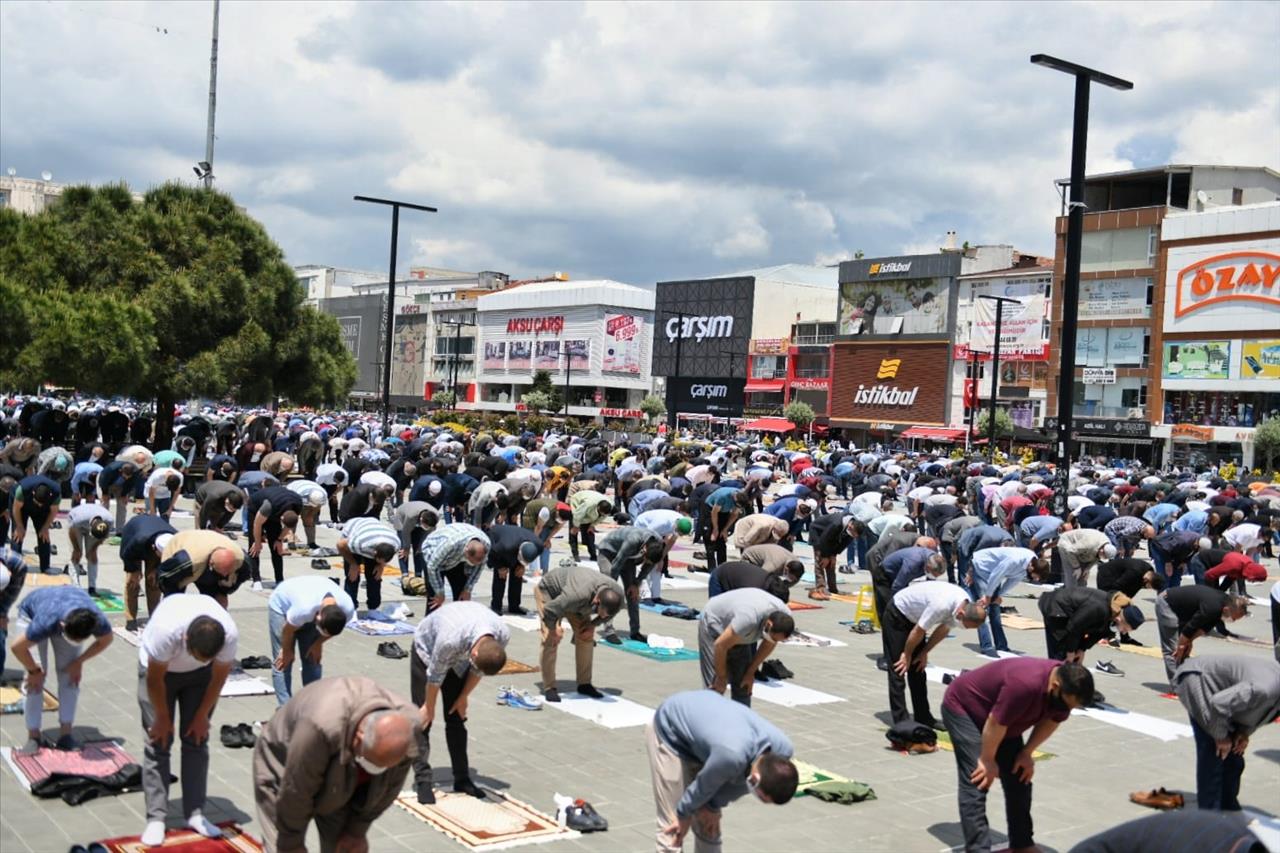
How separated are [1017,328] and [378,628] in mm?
66495

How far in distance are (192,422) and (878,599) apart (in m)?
21.6

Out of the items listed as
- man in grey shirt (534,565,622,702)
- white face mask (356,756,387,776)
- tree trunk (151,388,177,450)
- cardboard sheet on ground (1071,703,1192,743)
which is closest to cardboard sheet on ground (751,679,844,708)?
man in grey shirt (534,565,622,702)

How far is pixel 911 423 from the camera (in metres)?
80.9

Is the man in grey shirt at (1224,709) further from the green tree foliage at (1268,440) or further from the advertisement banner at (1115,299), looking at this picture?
the advertisement banner at (1115,299)

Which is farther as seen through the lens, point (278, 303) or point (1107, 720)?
point (278, 303)

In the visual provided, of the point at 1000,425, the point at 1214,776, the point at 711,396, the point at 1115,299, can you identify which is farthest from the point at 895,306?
the point at 1214,776

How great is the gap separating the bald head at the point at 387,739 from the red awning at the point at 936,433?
237 feet

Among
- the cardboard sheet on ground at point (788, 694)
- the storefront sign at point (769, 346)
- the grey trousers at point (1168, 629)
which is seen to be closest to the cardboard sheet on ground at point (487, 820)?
the cardboard sheet on ground at point (788, 694)

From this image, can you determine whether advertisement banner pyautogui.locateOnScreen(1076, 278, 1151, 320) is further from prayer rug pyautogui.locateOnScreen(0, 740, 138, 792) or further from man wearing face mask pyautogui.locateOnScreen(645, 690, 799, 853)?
man wearing face mask pyautogui.locateOnScreen(645, 690, 799, 853)

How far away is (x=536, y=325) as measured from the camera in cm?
11556

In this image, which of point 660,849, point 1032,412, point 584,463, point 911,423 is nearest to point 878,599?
point 660,849

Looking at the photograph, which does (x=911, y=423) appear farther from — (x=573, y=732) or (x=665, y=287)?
(x=573, y=732)

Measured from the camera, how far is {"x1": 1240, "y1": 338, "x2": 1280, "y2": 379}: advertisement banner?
59.9m

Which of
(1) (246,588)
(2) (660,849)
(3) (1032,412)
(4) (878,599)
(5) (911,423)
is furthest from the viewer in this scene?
(5) (911,423)
